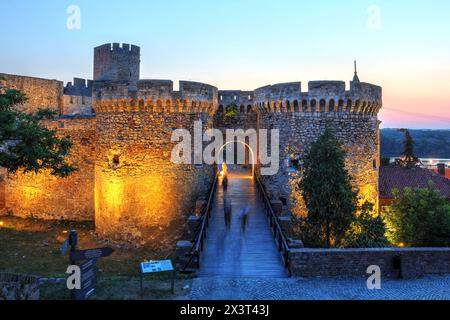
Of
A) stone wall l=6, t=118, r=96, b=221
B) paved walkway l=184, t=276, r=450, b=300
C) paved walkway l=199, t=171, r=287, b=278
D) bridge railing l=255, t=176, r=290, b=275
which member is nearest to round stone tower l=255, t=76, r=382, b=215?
bridge railing l=255, t=176, r=290, b=275

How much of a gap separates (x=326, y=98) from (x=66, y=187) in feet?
47.7

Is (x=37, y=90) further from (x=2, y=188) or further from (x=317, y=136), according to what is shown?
(x=317, y=136)

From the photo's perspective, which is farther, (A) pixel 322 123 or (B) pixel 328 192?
(A) pixel 322 123

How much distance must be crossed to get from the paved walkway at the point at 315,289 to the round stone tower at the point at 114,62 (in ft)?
88.1

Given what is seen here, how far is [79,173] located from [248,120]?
9.58 m

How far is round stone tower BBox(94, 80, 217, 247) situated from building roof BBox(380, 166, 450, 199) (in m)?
16.4

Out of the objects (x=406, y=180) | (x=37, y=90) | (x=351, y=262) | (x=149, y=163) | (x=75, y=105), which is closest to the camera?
(x=351, y=262)

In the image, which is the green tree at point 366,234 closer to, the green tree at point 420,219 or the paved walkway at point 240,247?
the paved walkway at point 240,247

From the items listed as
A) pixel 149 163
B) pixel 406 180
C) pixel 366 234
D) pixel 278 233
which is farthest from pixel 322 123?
pixel 406 180

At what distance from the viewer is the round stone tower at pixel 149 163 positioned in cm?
1573

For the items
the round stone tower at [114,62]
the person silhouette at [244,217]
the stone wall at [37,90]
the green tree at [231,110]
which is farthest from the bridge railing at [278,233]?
the round stone tower at [114,62]

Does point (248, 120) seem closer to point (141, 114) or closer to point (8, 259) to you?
point (141, 114)

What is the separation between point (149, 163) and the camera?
1577 centimetres

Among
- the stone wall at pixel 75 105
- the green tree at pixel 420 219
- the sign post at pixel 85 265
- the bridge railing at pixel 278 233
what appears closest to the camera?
the sign post at pixel 85 265
